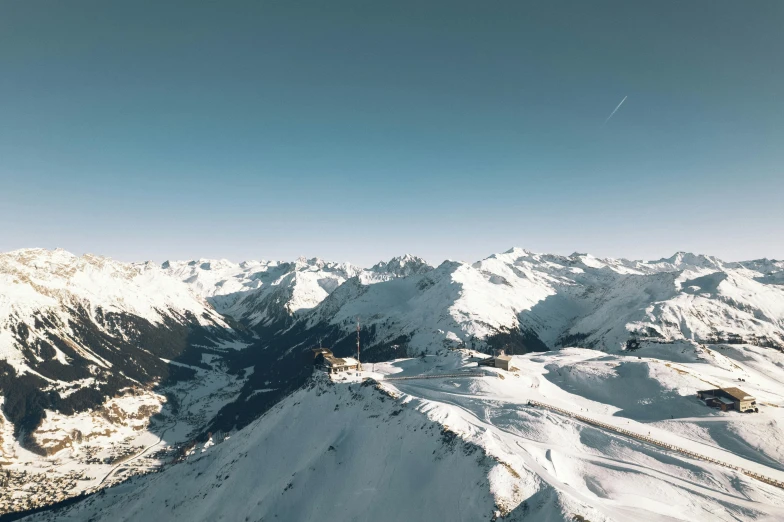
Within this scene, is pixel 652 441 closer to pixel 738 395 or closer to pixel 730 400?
pixel 730 400

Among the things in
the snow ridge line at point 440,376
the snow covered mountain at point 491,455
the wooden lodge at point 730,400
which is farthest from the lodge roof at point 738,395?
the snow ridge line at point 440,376

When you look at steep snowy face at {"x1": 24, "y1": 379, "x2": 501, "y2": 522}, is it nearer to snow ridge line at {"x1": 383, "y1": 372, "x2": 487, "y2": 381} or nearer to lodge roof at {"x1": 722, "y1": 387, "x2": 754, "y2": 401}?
snow ridge line at {"x1": 383, "y1": 372, "x2": 487, "y2": 381}

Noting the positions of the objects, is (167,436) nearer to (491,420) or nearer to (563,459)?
(491,420)

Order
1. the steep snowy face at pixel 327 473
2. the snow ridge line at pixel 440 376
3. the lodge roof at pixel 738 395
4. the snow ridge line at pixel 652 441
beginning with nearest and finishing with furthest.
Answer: the snow ridge line at pixel 652 441 < the steep snowy face at pixel 327 473 < the lodge roof at pixel 738 395 < the snow ridge line at pixel 440 376

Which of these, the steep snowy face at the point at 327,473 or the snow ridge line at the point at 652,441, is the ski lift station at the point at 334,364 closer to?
the steep snowy face at the point at 327,473

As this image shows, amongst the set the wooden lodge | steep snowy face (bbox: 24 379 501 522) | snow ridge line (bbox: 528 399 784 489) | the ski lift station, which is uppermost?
the wooden lodge

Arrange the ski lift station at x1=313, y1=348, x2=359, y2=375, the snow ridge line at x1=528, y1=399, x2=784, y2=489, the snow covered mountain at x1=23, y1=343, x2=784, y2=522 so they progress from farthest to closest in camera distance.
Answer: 1. the ski lift station at x1=313, y1=348, x2=359, y2=375
2. the snow ridge line at x1=528, y1=399, x2=784, y2=489
3. the snow covered mountain at x1=23, y1=343, x2=784, y2=522

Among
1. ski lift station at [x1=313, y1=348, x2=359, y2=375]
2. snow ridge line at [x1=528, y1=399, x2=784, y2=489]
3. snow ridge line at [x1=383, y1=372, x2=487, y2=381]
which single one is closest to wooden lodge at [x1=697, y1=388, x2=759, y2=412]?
snow ridge line at [x1=528, y1=399, x2=784, y2=489]

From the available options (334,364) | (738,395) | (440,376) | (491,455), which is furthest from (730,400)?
(334,364)

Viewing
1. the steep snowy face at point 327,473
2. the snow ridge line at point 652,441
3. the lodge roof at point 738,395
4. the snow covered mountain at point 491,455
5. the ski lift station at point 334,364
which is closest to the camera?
the snow covered mountain at point 491,455

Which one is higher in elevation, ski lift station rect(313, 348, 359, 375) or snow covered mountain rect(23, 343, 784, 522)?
ski lift station rect(313, 348, 359, 375)

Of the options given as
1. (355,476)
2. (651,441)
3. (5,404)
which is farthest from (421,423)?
(5,404)
